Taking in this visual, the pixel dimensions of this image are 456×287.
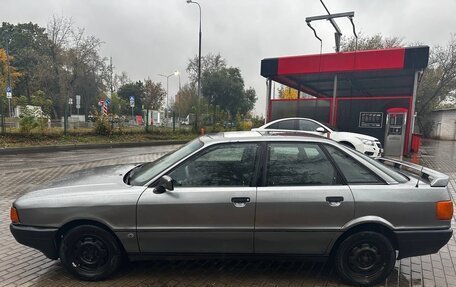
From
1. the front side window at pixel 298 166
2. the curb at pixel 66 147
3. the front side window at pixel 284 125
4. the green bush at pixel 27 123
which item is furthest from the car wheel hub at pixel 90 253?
the green bush at pixel 27 123

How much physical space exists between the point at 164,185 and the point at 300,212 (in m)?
1.37

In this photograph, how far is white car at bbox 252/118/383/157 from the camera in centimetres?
992

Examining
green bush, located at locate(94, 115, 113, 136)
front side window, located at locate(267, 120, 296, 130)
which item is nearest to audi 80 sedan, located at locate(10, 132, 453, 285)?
front side window, located at locate(267, 120, 296, 130)

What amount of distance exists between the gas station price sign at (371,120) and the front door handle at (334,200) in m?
12.4

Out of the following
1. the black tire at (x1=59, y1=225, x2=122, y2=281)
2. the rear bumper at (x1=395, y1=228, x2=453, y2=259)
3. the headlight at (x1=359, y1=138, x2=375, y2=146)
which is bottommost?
the black tire at (x1=59, y1=225, x2=122, y2=281)

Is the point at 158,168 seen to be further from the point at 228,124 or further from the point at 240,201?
the point at 228,124

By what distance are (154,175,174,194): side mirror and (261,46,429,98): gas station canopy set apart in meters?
12.2

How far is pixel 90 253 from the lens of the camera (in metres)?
2.97

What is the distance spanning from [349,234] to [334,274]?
21.8 inches

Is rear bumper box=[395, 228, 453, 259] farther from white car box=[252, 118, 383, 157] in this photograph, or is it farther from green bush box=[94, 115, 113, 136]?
green bush box=[94, 115, 113, 136]

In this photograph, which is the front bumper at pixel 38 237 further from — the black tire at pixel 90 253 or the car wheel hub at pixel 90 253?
the car wheel hub at pixel 90 253

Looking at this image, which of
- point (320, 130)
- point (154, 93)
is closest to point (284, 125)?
point (320, 130)

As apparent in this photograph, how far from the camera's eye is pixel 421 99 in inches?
1271

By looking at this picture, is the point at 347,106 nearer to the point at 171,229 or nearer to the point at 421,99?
the point at 171,229
